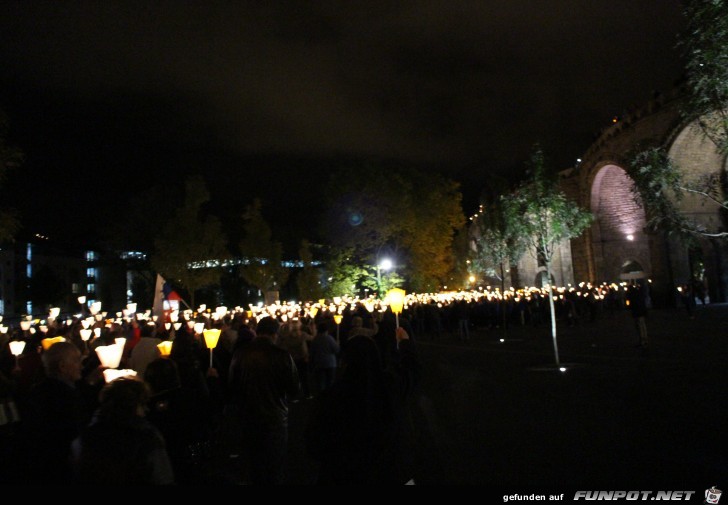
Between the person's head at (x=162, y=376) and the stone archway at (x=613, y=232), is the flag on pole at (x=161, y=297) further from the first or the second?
the stone archway at (x=613, y=232)

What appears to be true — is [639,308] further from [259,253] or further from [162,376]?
[259,253]

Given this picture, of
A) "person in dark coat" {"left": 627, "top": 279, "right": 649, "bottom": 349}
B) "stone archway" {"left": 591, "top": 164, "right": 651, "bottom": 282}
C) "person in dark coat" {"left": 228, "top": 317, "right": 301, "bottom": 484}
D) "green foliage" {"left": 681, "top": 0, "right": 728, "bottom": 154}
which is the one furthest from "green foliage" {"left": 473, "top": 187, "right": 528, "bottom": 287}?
"person in dark coat" {"left": 228, "top": 317, "right": 301, "bottom": 484}

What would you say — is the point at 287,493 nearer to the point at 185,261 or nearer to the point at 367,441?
the point at 367,441

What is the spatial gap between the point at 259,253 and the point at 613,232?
28267mm

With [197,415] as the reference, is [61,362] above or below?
above

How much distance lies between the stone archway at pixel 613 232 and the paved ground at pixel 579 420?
23127mm

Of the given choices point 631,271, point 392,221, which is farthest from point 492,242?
point 631,271

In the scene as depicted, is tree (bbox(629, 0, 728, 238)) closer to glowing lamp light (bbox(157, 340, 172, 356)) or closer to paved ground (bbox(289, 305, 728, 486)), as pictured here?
paved ground (bbox(289, 305, 728, 486))

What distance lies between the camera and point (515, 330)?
91.6 feet

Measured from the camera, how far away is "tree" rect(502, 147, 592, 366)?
1523 centimetres

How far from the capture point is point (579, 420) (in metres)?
8.02

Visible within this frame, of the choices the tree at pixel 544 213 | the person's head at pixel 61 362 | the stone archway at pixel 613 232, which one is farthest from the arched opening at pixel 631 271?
the person's head at pixel 61 362

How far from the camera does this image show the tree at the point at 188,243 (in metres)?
36.5

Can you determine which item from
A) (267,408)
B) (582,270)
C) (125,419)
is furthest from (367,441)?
(582,270)
